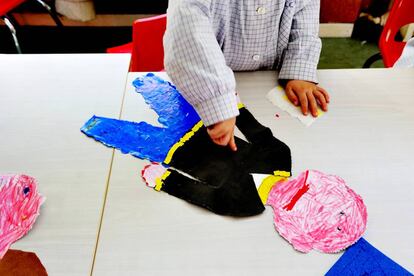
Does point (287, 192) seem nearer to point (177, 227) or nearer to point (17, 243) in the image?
point (177, 227)

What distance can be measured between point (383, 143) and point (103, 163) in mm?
582

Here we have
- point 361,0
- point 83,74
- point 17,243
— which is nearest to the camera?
point 17,243

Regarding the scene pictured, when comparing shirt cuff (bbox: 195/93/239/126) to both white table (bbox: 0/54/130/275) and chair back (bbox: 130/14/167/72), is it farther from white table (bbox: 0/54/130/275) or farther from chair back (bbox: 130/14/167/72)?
chair back (bbox: 130/14/167/72)

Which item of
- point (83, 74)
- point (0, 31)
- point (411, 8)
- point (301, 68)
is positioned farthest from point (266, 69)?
point (0, 31)

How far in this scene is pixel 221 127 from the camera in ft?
2.21

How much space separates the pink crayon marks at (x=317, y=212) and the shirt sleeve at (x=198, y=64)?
0.19 m

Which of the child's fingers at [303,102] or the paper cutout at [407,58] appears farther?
the paper cutout at [407,58]

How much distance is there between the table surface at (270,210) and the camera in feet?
1.77

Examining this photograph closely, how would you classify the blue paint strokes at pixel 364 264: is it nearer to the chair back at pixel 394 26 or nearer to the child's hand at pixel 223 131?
the child's hand at pixel 223 131

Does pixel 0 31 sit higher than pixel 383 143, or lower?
lower

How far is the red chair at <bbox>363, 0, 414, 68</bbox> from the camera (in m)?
1.21

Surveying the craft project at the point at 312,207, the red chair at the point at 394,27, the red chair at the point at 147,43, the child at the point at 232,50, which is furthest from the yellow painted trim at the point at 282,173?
the red chair at the point at 394,27

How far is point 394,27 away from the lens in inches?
49.5

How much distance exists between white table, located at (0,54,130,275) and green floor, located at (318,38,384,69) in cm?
136
